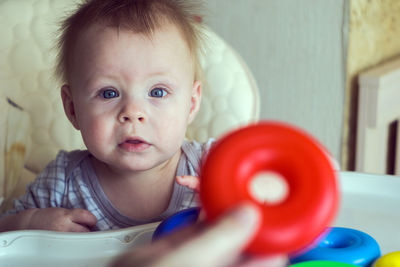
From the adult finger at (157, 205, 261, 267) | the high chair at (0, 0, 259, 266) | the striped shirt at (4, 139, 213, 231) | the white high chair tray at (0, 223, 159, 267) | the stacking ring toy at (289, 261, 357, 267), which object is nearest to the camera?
the adult finger at (157, 205, 261, 267)

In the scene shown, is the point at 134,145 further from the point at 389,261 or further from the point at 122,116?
the point at 389,261

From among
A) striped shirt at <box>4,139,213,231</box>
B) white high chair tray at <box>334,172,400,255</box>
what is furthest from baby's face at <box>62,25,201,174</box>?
white high chair tray at <box>334,172,400,255</box>

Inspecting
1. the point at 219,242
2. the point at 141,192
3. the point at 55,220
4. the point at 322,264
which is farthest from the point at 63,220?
the point at 219,242

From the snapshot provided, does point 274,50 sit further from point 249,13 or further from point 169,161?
point 169,161

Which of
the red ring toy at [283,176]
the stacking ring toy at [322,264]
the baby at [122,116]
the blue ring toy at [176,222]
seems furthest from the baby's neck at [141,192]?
the red ring toy at [283,176]

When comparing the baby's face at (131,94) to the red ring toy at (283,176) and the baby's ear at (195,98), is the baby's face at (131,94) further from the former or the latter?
the red ring toy at (283,176)

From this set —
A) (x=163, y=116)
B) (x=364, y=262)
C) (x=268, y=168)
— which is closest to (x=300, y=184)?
(x=268, y=168)

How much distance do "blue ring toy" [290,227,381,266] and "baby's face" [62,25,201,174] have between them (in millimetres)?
257

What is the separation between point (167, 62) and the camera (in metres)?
0.69

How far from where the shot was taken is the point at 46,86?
955 millimetres

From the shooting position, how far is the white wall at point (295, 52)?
→ 4.79 ft

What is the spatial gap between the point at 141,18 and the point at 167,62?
69 millimetres

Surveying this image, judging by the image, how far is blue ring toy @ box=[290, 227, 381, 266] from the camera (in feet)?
1.60

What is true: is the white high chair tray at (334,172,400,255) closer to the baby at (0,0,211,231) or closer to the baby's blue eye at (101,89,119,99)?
the baby at (0,0,211,231)
